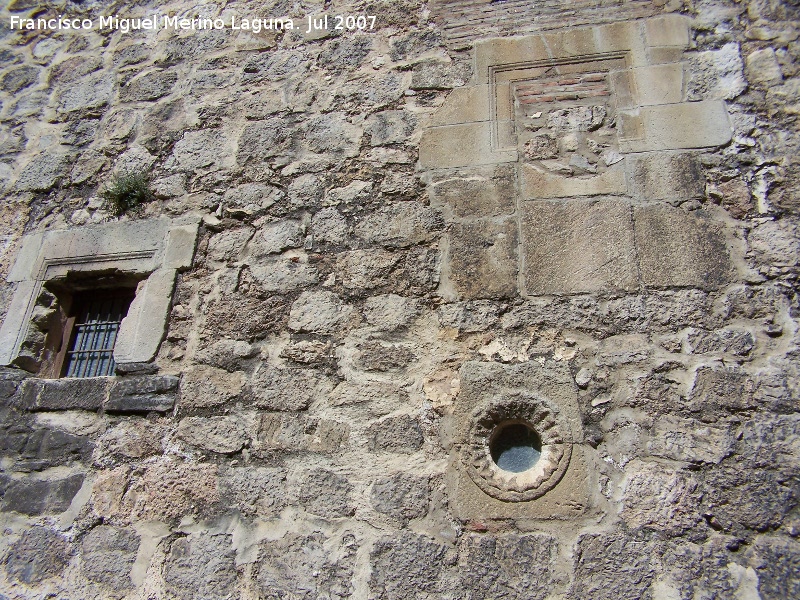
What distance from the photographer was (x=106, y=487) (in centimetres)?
229

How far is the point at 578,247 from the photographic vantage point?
2.25 metres

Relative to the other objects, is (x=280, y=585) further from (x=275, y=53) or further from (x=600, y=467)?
(x=275, y=53)

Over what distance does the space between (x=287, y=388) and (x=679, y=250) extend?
5.01ft

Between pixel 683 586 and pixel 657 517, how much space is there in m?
0.19

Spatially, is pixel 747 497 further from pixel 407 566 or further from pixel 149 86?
pixel 149 86

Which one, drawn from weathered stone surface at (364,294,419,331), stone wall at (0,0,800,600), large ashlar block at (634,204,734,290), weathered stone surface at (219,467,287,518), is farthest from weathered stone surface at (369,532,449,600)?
large ashlar block at (634,204,734,290)

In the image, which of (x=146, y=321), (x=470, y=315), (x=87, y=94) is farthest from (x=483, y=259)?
(x=87, y=94)

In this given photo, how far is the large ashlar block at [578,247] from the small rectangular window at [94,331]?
1.86 m

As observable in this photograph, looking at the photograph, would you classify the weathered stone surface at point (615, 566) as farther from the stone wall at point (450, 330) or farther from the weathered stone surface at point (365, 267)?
the weathered stone surface at point (365, 267)

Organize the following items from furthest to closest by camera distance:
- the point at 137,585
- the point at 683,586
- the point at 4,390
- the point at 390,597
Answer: the point at 4,390 → the point at 137,585 → the point at 390,597 → the point at 683,586

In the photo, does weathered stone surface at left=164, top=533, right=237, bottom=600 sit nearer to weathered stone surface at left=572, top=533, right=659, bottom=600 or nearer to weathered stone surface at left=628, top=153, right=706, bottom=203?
weathered stone surface at left=572, top=533, right=659, bottom=600

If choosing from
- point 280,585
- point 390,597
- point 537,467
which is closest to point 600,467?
point 537,467

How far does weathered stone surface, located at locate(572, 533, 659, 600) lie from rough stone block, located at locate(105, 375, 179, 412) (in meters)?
1.60

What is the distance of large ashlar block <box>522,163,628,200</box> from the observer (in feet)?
7.63
